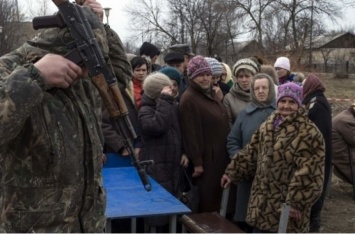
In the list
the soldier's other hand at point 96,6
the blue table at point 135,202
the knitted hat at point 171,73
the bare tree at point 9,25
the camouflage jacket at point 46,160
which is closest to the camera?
the camouflage jacket at point 46,160

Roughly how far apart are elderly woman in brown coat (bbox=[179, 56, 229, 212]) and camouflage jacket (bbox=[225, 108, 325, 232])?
26.1 inches

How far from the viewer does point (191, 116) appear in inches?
173

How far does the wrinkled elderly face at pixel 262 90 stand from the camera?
4.24 m

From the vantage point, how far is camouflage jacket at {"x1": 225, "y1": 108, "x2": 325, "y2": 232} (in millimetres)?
3418

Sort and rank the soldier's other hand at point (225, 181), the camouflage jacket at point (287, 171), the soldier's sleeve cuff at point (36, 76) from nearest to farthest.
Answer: the soldier's sleeve cuff at point (36, 76), the camouflage jacket at point (287, 171), the soldier's other hand at point (225, 181)

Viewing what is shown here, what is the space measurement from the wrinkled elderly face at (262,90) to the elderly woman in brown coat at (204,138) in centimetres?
42

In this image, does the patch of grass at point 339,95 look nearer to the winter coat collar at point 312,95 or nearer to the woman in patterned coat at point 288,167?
the winter coat collar at point 312,95

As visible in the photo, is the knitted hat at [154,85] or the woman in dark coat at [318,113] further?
the woman in dark coat at [318,113]

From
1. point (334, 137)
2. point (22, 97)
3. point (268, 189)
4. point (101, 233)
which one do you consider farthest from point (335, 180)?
point (22, 97)

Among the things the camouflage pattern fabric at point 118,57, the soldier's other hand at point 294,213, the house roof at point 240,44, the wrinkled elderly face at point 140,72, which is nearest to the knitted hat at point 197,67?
the wrinkled elderly face at point 140,72

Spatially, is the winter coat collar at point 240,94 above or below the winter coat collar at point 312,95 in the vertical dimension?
above

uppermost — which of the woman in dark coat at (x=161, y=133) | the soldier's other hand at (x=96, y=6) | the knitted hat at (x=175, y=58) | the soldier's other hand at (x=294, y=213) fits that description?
the soldier's other hand at (x=96, y=6)

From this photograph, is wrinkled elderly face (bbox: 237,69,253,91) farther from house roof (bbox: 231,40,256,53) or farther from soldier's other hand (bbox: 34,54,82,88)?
house roof (bbox: 231,40,256,53)

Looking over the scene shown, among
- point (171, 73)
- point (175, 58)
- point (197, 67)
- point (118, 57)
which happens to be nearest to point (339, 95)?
point (175, 58)
